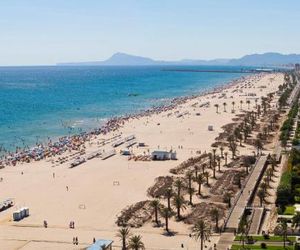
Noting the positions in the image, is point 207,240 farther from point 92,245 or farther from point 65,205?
point 65,205

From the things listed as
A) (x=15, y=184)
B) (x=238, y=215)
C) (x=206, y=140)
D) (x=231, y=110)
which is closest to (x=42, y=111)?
(x=231, y=110)

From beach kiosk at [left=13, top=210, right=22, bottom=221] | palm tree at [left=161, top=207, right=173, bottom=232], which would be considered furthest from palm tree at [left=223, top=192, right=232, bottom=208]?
beach kiosk at [left=13, top=210, right=22, bottom=221]

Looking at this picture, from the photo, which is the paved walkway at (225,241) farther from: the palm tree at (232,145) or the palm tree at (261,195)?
the palm tree at (232,145)

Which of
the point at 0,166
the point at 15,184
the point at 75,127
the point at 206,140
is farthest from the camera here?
the point at 75,127

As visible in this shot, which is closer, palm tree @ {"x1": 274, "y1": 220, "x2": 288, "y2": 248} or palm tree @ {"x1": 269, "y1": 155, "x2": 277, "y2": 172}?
palm tree @ {"x1": 274, "y1": 220, "x2": 288, "y2": 248}

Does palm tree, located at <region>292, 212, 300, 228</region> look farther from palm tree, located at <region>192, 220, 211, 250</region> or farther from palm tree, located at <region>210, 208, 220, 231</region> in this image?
palm tree, located at <region>192, 220, 211, 250</region>

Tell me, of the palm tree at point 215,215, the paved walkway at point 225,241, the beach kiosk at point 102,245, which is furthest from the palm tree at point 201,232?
the beach kiosk at point 102,245

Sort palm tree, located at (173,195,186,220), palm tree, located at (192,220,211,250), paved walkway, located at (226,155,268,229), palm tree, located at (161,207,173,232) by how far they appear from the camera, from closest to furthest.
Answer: palm tree, located at (192,220,211,250) → palm tree, located at (161,207,173,232) → paved walkway, located at (226,155,268,229) → palm tree, located at (173,195,186,220)

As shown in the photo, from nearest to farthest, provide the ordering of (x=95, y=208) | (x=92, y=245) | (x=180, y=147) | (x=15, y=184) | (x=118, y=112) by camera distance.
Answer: (x=92, y=245)
(x=95, y=208)
(x=15, y=184)
(x=180, y=147)
(x=118, y=112)
